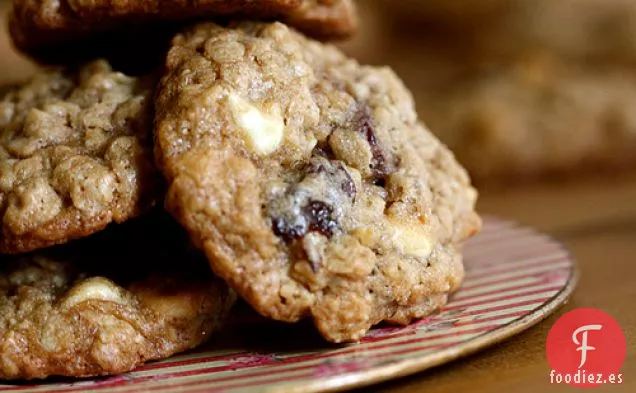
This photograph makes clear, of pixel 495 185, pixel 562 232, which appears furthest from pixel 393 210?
pixel 495 185

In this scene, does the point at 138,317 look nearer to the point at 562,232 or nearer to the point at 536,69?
the point at 562,232

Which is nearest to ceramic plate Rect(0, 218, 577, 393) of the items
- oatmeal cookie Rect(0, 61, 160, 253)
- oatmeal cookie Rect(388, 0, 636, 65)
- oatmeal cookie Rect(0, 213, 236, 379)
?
oatmeal cookie Rect(0, 213, 236, 379)

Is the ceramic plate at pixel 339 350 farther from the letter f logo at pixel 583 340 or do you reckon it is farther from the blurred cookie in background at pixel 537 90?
the blurred cookie in background at pixel 537 90

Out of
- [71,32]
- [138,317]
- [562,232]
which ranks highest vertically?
[71,32]

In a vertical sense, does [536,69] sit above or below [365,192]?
below

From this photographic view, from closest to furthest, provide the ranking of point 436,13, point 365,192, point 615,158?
point 365,192
point 615,158
point 436,13

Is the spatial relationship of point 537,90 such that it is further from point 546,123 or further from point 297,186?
point 297,186

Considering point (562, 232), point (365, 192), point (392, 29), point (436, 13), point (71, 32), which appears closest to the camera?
point (365, 192)
